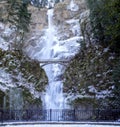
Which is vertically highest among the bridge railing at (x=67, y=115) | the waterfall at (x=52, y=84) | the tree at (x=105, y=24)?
the tree at (x=105, y=24)

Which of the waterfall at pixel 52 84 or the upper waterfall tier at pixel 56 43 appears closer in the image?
the waterfall at pixel 52 84

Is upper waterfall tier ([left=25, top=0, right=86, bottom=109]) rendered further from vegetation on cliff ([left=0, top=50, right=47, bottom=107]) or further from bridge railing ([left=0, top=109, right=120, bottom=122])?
bridge railing ([left=0, top=109, right=120, bottom=122])

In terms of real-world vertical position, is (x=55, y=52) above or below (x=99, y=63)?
above

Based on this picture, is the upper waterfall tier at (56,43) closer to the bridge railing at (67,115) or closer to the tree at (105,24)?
the tree at (105,24)

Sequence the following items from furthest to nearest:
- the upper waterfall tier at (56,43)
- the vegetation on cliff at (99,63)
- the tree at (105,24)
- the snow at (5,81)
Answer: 1. the upper waterfall tier at (56,43)
2. the snow at (5,81)
3. the tree at (105,24)
4. the vegetation on cliff at (99,63)

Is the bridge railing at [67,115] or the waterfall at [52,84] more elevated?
the waterfall at [52,84]

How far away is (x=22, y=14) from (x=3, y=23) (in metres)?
6.00

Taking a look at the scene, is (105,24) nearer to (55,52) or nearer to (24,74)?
(55,52)

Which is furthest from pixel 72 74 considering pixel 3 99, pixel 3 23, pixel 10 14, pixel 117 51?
pixel 3 23

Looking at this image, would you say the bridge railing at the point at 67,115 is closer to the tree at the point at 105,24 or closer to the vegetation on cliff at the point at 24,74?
the vegetation on cliff at the point at 24,74

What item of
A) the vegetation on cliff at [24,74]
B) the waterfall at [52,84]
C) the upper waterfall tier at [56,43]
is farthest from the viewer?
the upper waterfall tier at [56,43]

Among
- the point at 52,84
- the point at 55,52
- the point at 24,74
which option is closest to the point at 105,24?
the point at 52,84

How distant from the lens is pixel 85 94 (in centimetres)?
3023

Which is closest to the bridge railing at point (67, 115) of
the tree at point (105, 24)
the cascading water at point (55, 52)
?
the cascading water at point (55, 52)
